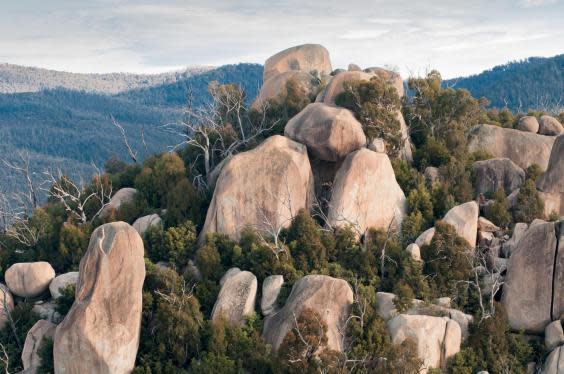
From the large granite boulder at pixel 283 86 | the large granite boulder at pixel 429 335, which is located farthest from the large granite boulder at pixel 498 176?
the large granite boulder at pixel 283 86

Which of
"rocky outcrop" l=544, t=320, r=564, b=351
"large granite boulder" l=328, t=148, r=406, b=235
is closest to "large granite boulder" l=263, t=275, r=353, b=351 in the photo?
"large granite boulder" l=328, t=148, r=406, b=235

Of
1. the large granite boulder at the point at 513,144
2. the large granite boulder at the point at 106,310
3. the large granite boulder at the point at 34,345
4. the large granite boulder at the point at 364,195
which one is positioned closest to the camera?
the large granite boulder at the point at 106,310

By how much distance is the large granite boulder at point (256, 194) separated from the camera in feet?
139

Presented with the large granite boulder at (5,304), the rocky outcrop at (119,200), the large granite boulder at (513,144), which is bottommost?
the large granite boulder at (5,304)

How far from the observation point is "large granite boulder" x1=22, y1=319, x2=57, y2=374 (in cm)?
3756

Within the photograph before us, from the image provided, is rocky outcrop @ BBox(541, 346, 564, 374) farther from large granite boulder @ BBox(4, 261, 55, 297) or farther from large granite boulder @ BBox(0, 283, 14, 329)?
large granite boulder @ BBox(0, 283, 14, 329)

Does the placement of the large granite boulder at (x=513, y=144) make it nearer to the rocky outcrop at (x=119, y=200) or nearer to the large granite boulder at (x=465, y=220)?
the large granite boulder at (x=465, y=220)

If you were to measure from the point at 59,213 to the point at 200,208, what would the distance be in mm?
12637

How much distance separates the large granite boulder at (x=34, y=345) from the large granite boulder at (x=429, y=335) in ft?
64.8

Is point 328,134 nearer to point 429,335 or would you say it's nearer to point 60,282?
point 429,335

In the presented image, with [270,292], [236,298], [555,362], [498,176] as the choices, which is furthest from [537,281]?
[236,298]

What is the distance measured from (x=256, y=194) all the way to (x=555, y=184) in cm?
2037

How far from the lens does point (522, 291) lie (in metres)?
Result: 36.6

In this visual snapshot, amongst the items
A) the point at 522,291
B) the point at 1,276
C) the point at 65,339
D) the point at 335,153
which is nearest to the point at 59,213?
the point at 1,276
